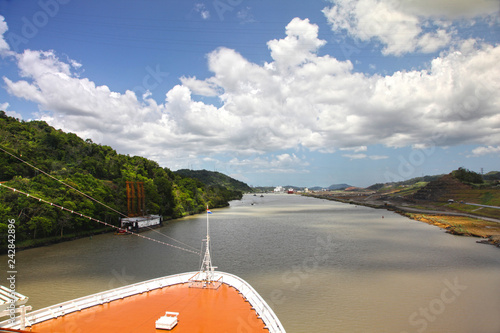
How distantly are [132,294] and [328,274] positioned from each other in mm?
20175

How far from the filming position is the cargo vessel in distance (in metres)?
12.5

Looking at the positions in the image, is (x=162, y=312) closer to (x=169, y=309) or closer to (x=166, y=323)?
(x=169, y=309)

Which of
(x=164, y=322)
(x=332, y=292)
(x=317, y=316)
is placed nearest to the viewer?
(x=164, y=322)

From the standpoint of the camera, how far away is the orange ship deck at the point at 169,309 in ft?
41.0

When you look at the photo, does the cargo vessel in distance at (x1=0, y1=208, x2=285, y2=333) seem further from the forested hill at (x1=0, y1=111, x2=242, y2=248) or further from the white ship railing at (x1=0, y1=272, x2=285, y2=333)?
the forested hill at (x1=0, y1=111, x2=242, y2=248)

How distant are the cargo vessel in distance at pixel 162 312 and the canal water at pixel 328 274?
15.7ft

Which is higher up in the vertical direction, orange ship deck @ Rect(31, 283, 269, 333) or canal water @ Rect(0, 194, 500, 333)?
orange ship deck @ Rect(31, 283, 269, 333)

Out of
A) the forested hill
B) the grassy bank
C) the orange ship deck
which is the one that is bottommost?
the grassy bank

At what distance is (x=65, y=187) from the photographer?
173 feet

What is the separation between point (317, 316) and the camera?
19.3 metres

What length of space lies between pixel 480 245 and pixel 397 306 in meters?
35.2

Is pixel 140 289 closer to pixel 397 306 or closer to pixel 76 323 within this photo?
pixel 76 323

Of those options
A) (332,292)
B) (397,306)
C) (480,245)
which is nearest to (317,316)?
(332,292)

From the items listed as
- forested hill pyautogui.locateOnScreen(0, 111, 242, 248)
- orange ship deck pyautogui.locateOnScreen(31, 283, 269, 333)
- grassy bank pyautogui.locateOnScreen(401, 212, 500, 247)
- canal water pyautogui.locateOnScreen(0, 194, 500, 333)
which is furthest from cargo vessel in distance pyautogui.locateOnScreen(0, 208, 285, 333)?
grassy bank pyautogui.locateOnScreen(401, 212, 500, 247)
